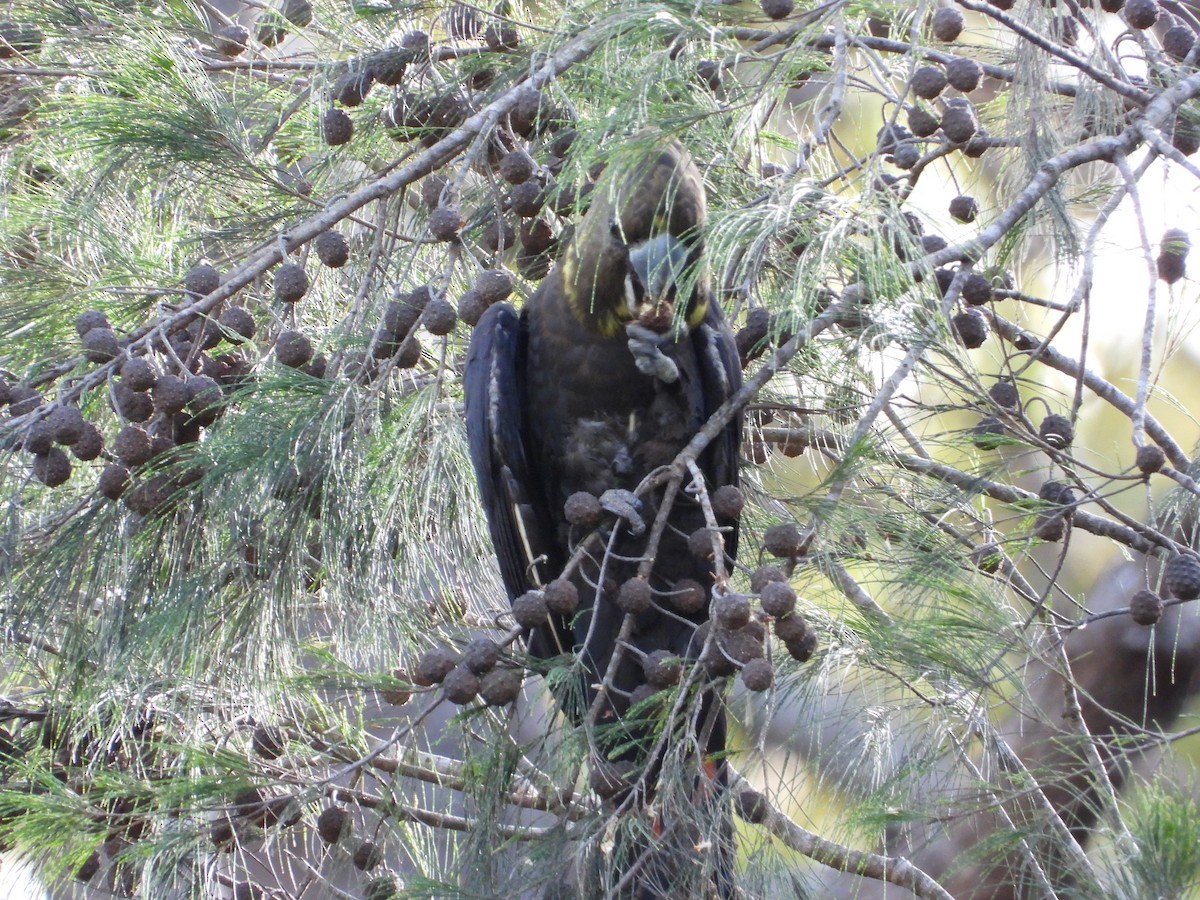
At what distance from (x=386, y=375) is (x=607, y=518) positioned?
1.44 feet

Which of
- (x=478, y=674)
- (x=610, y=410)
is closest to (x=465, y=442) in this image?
(x=610, y=410)

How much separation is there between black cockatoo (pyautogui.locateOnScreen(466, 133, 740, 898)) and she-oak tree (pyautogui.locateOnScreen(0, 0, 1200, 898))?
87mm

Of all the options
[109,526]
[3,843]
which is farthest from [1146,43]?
[3,843]

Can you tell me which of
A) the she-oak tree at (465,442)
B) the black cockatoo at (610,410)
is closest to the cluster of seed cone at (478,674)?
the she-oak tree at (465,442)

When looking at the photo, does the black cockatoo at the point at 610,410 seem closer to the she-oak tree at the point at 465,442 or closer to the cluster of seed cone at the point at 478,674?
the she-oak tree at the point at 465,442

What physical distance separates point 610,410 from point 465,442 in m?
0.29

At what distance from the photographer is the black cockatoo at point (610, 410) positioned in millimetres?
1991

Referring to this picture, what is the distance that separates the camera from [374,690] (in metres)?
1.78

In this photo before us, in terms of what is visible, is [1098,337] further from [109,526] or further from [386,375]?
[109,526]

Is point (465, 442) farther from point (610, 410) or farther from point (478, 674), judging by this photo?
point (478, 674)

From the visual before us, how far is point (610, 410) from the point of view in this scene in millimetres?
2297

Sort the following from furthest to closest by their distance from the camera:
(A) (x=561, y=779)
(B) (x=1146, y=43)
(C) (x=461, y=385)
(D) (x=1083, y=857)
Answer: (C) (x=461, y=385) < (B) (x=1146, y=43) < (A) (x=561, y=779) < (D) (x=1083, y=857)

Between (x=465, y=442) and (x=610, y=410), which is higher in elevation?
(x=610, y=410)

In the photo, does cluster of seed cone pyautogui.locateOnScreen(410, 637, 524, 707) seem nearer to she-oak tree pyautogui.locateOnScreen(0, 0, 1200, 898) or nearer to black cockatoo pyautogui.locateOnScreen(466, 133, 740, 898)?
she-oak tree pyautogui.locateOnScreen(0, 0, 1200, 898)
